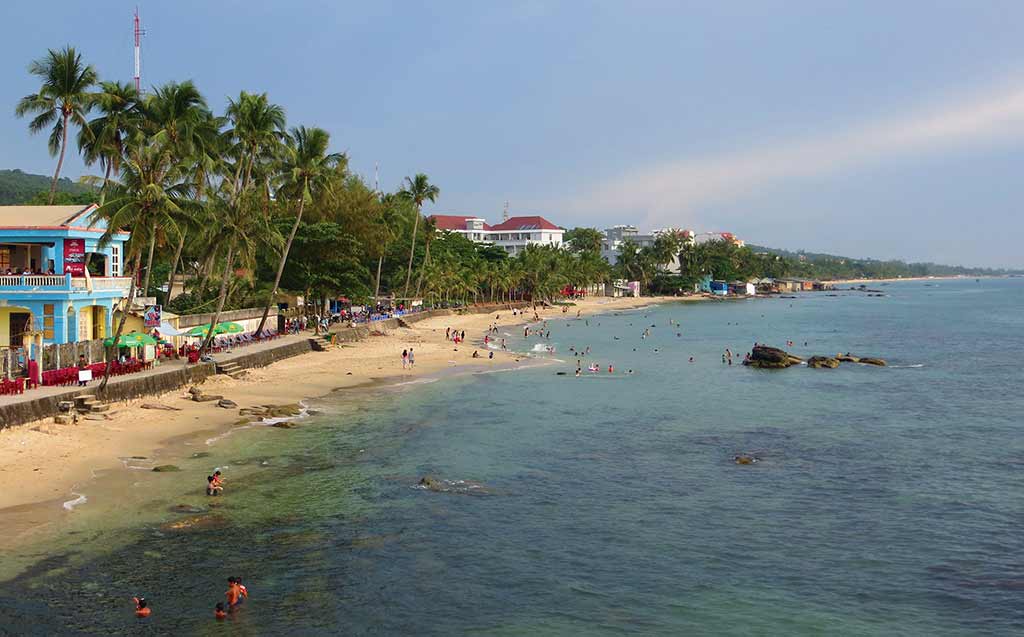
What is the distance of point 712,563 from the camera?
2100cm

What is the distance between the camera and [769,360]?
63938mm

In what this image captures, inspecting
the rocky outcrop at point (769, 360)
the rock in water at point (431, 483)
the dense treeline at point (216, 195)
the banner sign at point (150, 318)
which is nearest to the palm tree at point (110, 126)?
the dense treeline at point (216, 195)

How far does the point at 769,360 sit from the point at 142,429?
46852 millimetres

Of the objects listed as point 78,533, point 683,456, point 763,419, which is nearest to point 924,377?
point 763,419

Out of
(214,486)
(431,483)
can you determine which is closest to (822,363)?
(431,483)

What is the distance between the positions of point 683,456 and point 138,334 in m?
26.0

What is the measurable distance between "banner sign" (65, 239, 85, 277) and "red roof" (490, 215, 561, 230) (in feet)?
449

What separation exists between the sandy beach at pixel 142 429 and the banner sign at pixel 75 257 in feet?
24.5

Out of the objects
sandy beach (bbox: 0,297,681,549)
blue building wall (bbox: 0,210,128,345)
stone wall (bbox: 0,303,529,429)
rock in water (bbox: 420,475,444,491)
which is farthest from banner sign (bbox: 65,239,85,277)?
rock in water (bbox: 420,475,444,491)

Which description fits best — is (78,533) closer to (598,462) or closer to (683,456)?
(598,462)

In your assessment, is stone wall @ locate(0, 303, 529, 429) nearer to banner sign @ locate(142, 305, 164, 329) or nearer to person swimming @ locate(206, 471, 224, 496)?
banner sign @ locate(142, 305, 164, 329)

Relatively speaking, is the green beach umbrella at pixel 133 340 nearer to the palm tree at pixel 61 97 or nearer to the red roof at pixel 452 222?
the palm tree at pixel 61 97

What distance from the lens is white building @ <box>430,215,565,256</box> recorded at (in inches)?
6836

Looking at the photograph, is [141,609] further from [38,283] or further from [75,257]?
[75,257]
